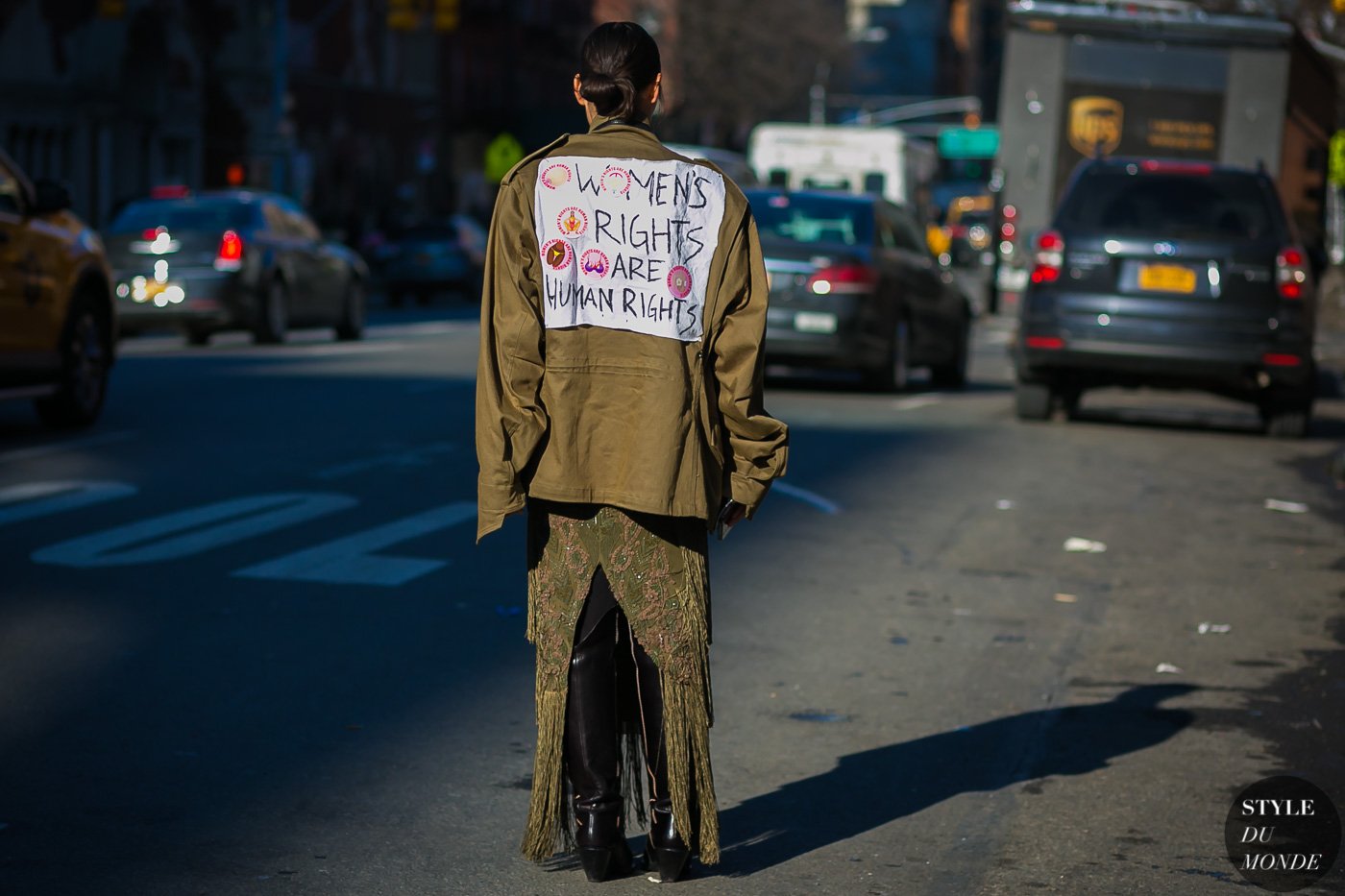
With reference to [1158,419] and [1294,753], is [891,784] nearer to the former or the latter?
[1294,753]

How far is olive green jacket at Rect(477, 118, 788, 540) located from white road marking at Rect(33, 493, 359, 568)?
4.31 metres

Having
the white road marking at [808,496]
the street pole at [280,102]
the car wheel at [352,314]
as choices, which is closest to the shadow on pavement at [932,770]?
the white road marking at [808,496]

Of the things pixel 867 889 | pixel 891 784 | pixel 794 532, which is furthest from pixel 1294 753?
pixel 794 532

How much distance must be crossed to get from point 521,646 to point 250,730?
4.54 ft

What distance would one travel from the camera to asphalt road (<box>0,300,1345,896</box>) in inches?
→ 189

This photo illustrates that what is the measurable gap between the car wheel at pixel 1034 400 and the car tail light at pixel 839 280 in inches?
66.2

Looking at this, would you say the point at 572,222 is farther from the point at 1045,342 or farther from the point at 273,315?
the point at 273,315

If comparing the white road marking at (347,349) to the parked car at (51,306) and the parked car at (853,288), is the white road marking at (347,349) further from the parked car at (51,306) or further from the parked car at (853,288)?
the parked car at (51,306)

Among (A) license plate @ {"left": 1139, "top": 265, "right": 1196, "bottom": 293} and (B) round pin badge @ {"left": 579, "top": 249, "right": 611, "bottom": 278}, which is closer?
(B) round pin badge @ {"left": 579, "top": 249, "right": 611, "bottom": 278}

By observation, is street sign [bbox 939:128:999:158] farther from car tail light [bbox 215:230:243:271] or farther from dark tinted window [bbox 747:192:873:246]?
dark tinted window [bbox 747:192:873:246]

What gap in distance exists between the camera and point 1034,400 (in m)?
15.3

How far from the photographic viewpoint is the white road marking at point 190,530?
8352mm

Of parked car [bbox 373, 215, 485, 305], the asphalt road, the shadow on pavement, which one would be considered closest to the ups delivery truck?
the asphalt road

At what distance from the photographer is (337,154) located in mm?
55469
